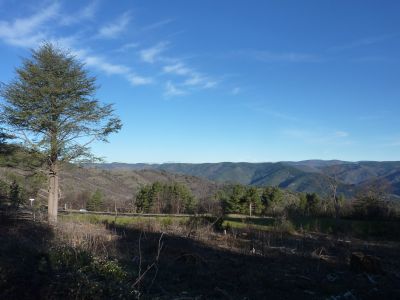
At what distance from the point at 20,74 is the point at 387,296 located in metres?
20.6

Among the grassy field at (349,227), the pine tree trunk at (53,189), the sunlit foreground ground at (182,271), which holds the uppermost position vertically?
the pine tree trunk at (53,189)

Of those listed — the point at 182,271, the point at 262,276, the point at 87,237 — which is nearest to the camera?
the point at 262,276

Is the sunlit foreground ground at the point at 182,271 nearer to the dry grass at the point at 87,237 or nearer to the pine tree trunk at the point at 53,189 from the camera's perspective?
the dry grass at the point at 87,237

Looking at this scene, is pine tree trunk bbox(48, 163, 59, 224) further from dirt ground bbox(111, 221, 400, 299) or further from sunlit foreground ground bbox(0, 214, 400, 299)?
dirt ground bbox(111, 221, 400, 299)

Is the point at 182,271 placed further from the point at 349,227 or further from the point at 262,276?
the point at 349,227

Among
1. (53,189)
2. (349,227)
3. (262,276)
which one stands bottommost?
(349,227)

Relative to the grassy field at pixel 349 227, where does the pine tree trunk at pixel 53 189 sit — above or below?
above

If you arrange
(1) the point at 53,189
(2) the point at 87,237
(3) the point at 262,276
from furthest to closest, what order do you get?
(1) the point at 53,189 < (2) the point at 87,237 < (3) the point at 262,276

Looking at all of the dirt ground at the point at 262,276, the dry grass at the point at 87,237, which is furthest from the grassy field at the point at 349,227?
Answer: the dirt ground at the point at 262,276

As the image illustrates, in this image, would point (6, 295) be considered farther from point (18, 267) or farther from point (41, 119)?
point (41, 119)

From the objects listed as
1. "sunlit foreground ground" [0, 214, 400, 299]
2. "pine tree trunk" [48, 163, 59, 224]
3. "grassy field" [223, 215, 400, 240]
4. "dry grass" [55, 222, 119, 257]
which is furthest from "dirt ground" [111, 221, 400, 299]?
"grassy field" [223, 215, 400, 240]

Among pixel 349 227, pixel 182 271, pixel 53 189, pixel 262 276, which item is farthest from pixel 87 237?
pixel 349 227

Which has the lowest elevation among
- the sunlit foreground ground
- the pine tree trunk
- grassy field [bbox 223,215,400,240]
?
grassy field [bbox 223,215,400,240]

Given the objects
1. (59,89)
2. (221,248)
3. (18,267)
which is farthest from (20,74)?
(18,267)
